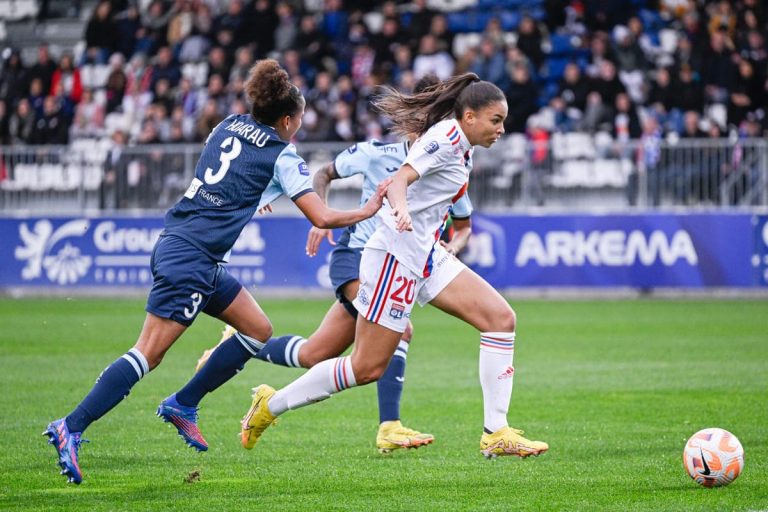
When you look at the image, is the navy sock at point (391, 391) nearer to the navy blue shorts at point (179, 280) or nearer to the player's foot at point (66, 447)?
the navy blue shorts at point (179, 280)

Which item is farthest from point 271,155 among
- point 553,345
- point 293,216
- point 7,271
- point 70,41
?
point 70,41

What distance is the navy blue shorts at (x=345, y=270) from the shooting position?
7.83m

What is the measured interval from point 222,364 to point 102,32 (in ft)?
66.9

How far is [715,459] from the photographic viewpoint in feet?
20.9

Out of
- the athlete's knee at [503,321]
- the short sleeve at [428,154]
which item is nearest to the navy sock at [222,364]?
the athlete's knee at [503,321]

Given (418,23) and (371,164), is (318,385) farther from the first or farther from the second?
(418,23)

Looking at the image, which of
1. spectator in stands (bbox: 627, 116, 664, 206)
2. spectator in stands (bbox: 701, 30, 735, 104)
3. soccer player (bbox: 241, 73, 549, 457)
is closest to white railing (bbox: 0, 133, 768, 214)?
spectator in stands (bbox: 627, 116, 664, 206)

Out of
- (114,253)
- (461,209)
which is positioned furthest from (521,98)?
(461,209)

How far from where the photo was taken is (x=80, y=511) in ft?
19.3

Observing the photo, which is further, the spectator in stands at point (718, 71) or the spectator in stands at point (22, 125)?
the spectator in stands at point (22, 125)

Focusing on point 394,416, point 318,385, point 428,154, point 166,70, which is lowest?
point 394,416

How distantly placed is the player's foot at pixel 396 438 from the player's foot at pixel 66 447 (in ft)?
6.90

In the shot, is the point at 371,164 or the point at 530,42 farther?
the point at 530,42

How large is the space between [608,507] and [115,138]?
18305 millimetres
